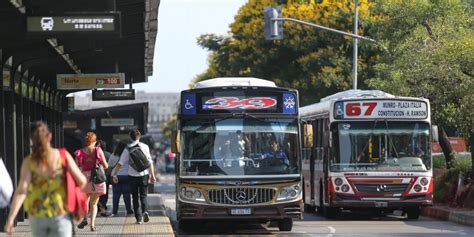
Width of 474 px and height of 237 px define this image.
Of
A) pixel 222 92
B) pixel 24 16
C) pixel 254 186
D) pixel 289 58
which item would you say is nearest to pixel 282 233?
pixel 254 186

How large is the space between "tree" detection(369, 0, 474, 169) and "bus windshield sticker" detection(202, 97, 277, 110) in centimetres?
676

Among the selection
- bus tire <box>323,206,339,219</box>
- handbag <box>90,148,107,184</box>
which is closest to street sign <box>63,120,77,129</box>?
bus tire <box>323,206,339,219</box>

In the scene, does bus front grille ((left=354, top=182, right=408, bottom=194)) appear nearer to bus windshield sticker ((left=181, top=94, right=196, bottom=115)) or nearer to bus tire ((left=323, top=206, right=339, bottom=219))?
bus tire ((left=323, top=206, right=339, bottom=219))

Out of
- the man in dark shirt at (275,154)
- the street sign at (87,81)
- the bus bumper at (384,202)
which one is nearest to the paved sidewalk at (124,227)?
the man in dark shirt at (275,154)

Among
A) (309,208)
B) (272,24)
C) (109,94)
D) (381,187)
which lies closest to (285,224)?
(381,187)

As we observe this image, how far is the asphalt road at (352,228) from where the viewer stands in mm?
21625

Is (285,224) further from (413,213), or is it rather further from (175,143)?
(413,213)

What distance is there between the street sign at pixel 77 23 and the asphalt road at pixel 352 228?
6.54 meters

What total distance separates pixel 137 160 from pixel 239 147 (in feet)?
6.39

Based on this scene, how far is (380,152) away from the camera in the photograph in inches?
998

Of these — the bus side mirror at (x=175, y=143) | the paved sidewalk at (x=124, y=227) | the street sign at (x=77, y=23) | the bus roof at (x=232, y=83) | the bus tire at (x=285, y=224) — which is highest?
the street sign at (x=77, y=23)

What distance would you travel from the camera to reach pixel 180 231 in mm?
22953

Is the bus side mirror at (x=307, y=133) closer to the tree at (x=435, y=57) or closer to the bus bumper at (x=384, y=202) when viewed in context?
the bus bumper at (x=384, y=202)

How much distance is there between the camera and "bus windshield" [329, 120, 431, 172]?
83.0 ft
